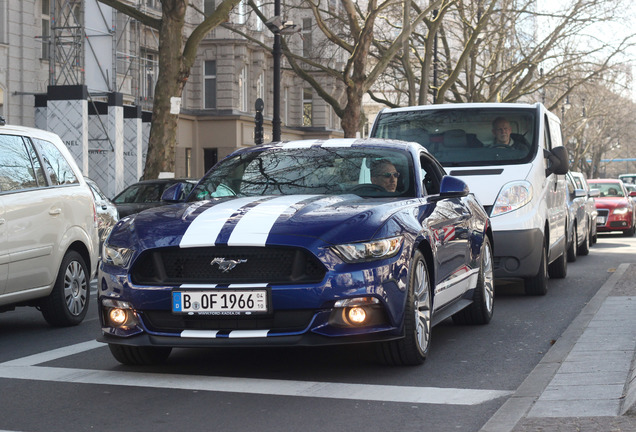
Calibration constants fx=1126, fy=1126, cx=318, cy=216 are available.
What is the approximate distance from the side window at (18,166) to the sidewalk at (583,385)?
4529 mm

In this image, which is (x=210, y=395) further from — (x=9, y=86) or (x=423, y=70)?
(x=423, y=70)

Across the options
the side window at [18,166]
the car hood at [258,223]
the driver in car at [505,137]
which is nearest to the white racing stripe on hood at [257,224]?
the car hood at [258,223]

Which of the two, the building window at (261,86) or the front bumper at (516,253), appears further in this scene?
the building window at (261,86)

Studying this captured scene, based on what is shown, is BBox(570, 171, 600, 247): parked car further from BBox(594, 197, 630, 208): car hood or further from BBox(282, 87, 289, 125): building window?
BBox(282, 87, 289, 125): building window

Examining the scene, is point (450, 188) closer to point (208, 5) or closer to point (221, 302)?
point (221, 302)

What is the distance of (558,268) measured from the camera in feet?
48.5

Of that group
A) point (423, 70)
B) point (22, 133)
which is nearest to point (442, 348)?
point (22, 133)

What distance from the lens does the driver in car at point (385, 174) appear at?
7.96 metres

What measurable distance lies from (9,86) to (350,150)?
23.7 metres

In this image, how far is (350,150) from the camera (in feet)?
27.2

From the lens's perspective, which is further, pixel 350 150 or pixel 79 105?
pixel 79 105

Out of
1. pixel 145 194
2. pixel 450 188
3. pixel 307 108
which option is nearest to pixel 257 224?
pixel 450 188

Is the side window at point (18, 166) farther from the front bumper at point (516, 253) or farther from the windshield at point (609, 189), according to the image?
the windshield at point (609, 189)

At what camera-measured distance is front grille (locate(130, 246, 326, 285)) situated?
6590 millimetres
